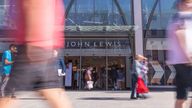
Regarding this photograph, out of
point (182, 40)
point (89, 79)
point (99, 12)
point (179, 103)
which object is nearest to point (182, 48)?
point (182, 40)

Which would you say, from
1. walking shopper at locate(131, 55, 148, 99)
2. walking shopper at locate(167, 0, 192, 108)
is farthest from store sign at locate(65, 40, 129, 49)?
walking shopper at locate(167, 0, 192, 108)

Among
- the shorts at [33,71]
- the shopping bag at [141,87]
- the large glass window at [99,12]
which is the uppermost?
the large glass window at [99,12]

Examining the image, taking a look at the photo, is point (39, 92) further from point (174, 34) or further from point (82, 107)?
point (82, 107)

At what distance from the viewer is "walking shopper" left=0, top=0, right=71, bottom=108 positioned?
11.0 ft

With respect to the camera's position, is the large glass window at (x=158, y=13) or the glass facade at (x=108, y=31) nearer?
the glass facade at (x=108, y=31)

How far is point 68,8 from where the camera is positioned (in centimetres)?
2858

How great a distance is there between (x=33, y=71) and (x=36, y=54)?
13 centimetres

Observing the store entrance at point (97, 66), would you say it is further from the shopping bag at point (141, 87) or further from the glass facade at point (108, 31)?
the shopping bag at point (141, 87)

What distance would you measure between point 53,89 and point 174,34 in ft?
8.94

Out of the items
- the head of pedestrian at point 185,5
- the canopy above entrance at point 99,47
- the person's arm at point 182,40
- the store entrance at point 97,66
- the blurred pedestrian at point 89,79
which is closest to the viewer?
the person's arm at point 182,40

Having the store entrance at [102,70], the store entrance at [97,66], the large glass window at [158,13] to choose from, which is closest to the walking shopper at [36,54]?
the store entrance at [102,70]

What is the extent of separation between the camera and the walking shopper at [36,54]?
11.0ft

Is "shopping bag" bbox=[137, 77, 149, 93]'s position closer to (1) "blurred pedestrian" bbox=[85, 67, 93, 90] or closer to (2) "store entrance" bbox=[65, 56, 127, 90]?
(1) "blurred pedestrian" bbox=[85, 67, 93, 90]

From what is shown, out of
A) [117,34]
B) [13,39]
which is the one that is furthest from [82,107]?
[117,34]
